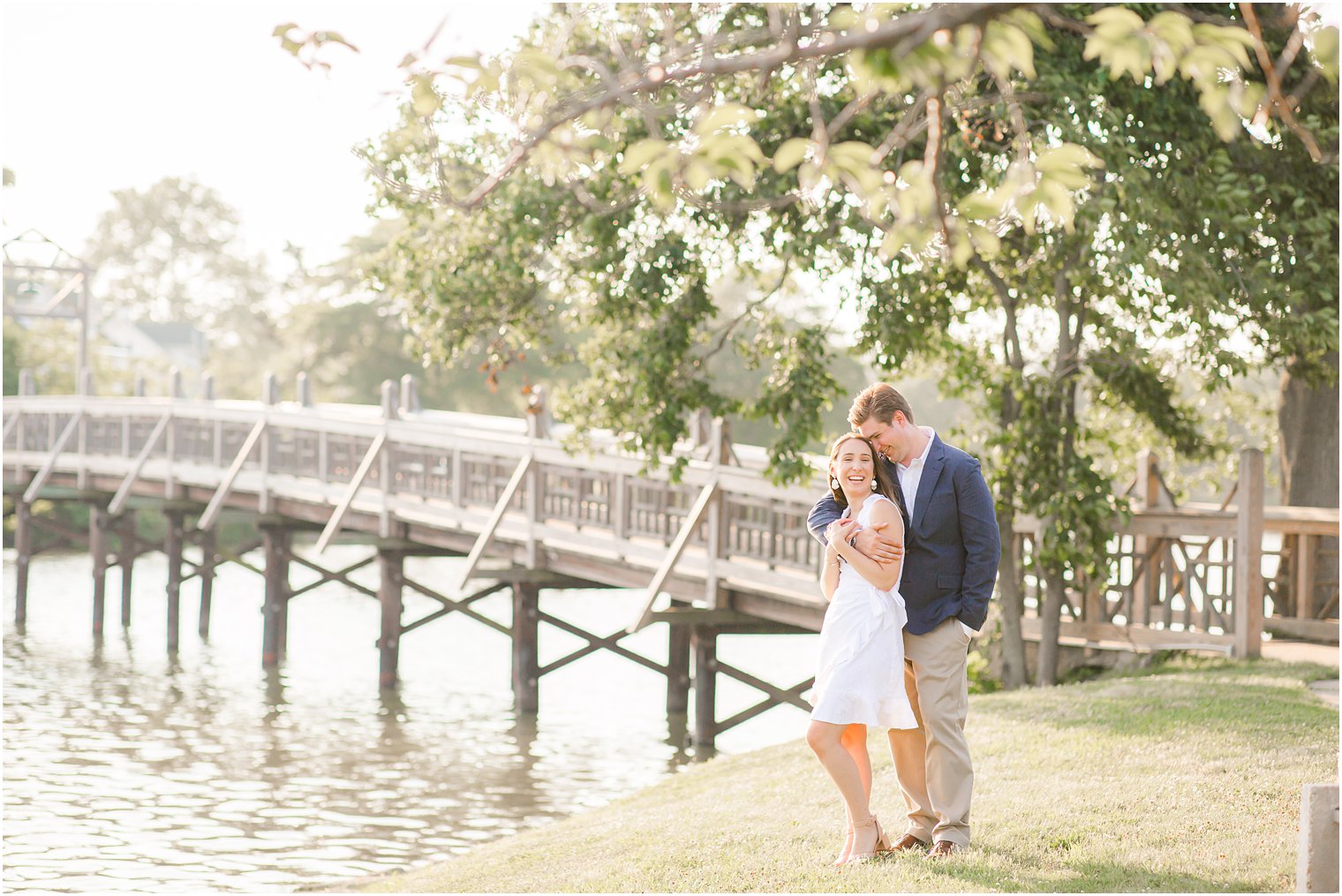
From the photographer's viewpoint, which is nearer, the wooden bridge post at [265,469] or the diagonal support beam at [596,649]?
the diagonal support beam at [596,649]

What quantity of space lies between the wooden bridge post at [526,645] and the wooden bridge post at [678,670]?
1.45 m

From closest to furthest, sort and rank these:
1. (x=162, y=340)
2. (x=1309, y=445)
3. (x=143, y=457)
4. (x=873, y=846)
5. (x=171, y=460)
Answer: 1. (x=873, y=846)
2. (x=1309, y=445)
3. (x=171, y=460)
4. (x=143, y=457)
5. (x=162, y=340)

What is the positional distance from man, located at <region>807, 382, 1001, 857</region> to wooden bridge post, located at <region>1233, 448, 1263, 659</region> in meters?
5.37

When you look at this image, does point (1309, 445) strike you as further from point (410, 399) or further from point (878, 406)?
point (410, 399)

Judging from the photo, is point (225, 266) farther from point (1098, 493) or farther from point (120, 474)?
point (1098, 493)

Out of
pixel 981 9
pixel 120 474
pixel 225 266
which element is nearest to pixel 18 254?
pixel 120 474

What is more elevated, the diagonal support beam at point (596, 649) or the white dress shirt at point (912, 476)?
A: the white dress shirt at point (912, 476)

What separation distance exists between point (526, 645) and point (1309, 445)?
8.08 metres

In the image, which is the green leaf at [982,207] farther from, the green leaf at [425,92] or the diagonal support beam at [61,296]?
the diagonal support beam at [61,296]

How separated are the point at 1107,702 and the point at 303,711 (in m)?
10.4

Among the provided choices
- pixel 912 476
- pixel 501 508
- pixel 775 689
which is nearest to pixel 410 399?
pixel 501 508

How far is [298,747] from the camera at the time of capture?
1423 centimetres

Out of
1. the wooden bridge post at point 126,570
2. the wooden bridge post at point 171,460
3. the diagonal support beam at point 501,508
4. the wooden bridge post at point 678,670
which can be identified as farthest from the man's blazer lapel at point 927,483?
the wooden bridge post at point 126,570

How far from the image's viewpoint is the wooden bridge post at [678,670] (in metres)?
15.2
